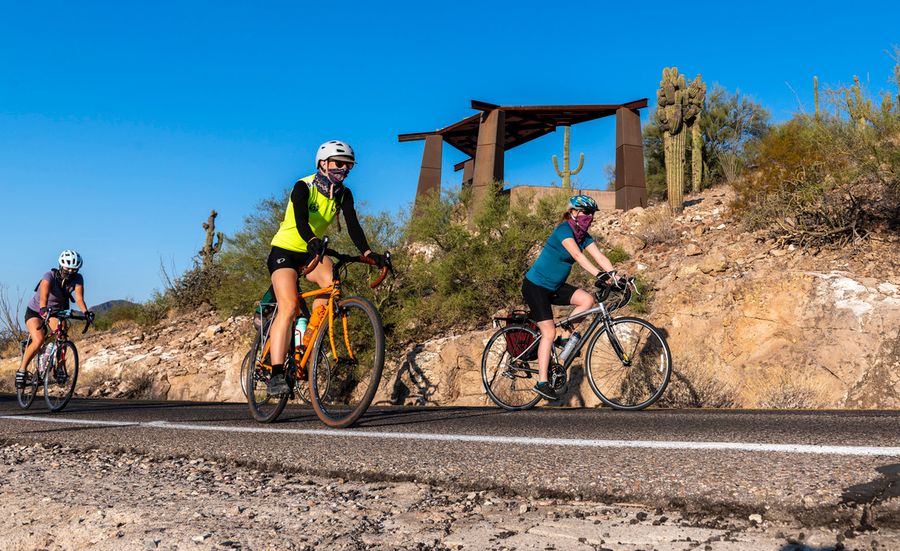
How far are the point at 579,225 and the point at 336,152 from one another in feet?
9.08

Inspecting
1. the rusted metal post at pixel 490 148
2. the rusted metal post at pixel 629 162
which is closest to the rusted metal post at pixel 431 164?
the rusted metal post at pixel 490 148

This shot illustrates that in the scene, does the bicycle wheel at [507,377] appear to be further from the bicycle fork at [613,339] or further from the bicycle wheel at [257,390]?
the bicycle wheel at [257,390]

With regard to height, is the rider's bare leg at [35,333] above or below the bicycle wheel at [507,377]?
above

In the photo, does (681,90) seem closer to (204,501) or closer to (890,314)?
(890,314)

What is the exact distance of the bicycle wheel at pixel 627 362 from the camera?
7.61 meters

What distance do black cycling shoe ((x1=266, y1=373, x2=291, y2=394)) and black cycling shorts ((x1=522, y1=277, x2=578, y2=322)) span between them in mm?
2836

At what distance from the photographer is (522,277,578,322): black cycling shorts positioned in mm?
7980

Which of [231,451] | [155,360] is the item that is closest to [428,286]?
[155,360]

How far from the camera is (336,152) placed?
20.7 feet

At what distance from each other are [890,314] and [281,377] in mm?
7504

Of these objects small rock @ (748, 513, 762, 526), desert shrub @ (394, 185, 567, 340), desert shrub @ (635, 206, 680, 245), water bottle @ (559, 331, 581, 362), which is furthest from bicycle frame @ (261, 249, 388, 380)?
desert shrub @ (635, 206, 680, 245)

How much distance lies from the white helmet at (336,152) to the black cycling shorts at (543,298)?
2.59 meters

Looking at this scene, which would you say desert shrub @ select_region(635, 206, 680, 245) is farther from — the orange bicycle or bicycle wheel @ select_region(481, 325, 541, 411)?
the orange bicycle

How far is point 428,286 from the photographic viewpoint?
13.9 metres
